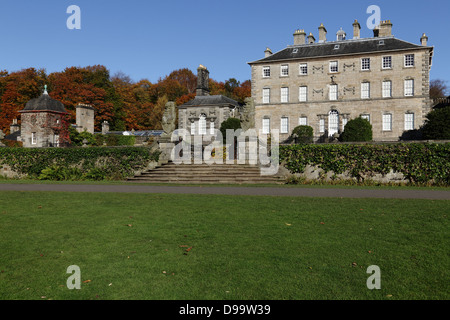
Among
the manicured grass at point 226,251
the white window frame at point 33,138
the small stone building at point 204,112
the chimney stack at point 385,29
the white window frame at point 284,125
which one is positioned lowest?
the manicured grass at point 226,251

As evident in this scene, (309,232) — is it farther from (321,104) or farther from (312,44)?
(312,44)

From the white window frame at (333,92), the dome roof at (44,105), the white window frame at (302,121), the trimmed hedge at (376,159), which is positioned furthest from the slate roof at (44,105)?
the white window frame at (333,92)

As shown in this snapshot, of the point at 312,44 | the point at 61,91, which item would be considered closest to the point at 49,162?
the point at 312,44

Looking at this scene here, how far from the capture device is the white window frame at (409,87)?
4019 cm

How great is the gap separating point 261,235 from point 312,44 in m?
42.4

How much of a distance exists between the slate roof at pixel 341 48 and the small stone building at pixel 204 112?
6449 mm

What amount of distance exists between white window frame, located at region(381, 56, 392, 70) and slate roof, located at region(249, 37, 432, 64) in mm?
910

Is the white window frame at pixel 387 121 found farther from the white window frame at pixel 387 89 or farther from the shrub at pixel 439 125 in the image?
the shrub at pixel 439 125

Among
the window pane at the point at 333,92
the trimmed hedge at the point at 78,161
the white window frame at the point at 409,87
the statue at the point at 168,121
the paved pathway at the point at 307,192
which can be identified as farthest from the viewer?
the window pane at the point at 333,92

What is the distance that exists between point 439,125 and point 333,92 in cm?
1619

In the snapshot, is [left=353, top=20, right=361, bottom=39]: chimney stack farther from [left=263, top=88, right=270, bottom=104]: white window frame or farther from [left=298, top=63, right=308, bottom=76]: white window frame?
[left=263, top=88, right=270, bottom=104]: white window frame

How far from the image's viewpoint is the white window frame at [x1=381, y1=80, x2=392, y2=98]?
41031 millimetres

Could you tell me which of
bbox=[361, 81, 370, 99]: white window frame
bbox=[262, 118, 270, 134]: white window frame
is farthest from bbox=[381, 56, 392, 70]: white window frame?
bbox=[262, 118, 270, 134]: white window frame

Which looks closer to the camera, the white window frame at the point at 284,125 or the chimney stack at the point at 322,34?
the white window frame at the point at 284,125
